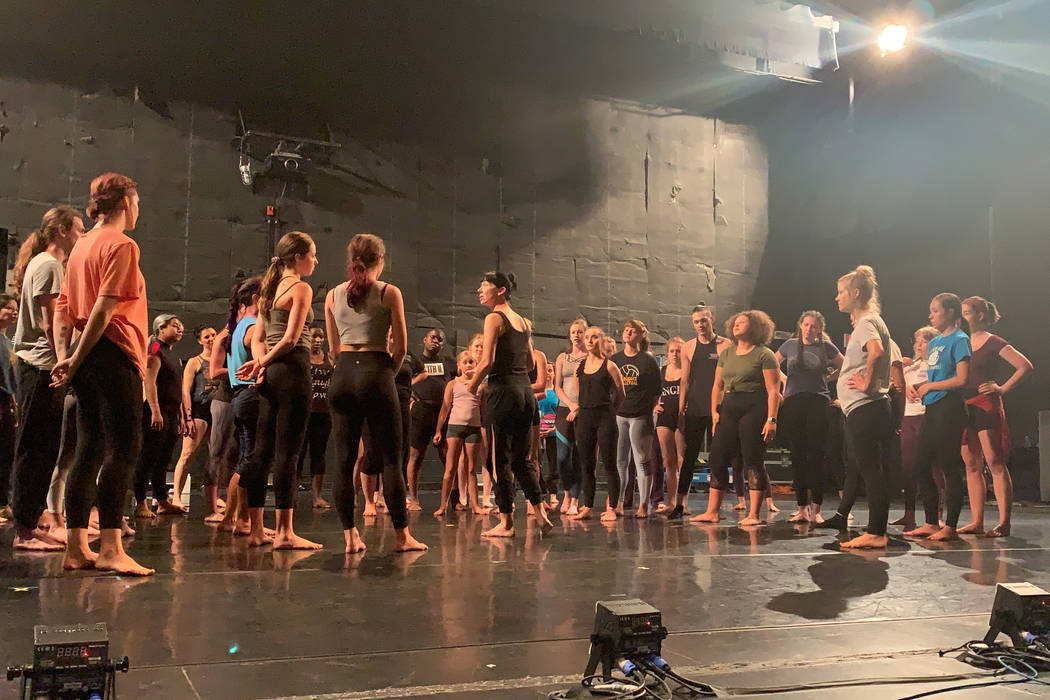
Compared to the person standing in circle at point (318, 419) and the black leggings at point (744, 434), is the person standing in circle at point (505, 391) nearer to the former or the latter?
the person standing in circle at point (318, 419)

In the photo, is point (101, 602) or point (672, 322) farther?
point (672, 322)

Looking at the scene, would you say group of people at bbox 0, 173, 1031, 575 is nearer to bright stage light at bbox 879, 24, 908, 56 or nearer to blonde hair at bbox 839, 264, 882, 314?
blonde hair at bbox 839, 264, 882, 314

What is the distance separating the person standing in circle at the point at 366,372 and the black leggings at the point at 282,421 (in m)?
0.19

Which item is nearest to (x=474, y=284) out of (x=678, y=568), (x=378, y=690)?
(x=678, y=568)

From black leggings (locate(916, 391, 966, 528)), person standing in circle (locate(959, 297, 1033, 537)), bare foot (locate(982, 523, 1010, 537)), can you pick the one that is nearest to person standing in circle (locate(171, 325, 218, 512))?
black leggings (locate(916, 391, 966, 528))

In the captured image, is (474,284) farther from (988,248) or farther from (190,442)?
(988,248)

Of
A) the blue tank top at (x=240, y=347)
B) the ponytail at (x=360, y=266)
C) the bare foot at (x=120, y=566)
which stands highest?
the ponytail at (x=360, y=266)

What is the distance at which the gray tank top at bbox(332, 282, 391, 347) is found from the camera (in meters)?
4.05

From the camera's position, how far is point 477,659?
2.23 m

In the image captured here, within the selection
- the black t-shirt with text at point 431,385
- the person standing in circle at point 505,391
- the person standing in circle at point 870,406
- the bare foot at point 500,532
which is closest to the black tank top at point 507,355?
the person standing in circle at point 505,391

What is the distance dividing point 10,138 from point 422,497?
5720 mm

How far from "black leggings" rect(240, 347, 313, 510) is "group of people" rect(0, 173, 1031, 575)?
0.01 m

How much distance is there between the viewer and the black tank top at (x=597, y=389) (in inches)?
243

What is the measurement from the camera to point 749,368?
5.81 meters
